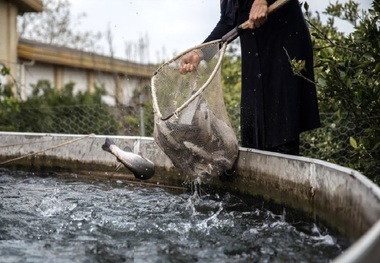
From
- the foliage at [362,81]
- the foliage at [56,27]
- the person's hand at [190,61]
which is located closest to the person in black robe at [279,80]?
the person's hand at [190,61]

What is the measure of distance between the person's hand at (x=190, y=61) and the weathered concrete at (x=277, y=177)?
74cm

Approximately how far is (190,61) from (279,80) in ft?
2.22

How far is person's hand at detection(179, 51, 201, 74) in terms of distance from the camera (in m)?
Result: 4.46

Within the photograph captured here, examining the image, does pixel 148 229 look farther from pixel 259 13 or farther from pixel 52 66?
pixel 52 66

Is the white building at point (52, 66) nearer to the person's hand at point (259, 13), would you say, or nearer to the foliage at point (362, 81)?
the person's hand at point (259, 13)

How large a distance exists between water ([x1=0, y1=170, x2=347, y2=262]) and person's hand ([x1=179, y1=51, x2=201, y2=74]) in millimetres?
941

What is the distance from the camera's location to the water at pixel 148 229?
2732 millimetres

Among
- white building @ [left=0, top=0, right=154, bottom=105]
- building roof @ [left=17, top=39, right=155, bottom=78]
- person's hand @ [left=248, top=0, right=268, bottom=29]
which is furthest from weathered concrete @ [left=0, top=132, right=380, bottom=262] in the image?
building roof @ [left=17, top=39, right=155, bottom=78]

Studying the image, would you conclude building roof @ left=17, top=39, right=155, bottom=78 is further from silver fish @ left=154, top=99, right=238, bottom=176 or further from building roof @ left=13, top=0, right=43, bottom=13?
silver fish @ left=154, top=99, right=238, bottom=176

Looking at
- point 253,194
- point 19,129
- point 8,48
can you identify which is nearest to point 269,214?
point 253,194

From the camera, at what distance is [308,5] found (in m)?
3.99

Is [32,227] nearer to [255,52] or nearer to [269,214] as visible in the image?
[269,214]

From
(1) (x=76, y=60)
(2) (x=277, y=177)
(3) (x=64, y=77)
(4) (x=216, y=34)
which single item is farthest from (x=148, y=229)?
(3) (x=64, y=77)

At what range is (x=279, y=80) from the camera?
429 centimetres
